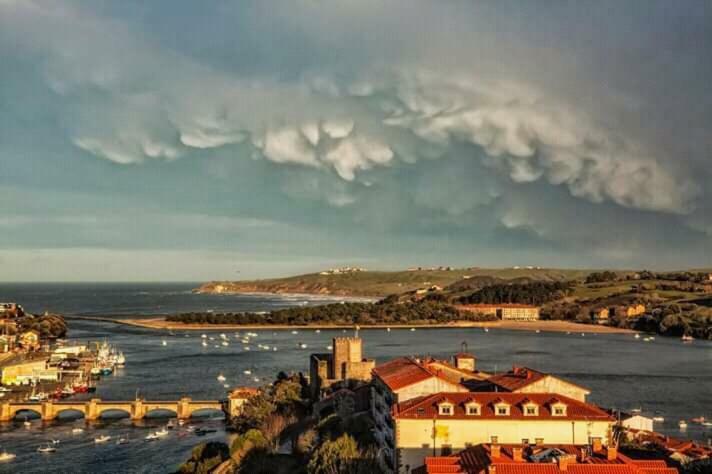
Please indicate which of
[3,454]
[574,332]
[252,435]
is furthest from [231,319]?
[252,435]

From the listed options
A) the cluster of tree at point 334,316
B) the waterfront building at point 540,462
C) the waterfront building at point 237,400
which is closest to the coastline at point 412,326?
the cluster of tree at point 334,316

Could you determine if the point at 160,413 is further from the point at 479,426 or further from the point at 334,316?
the point at 334,316

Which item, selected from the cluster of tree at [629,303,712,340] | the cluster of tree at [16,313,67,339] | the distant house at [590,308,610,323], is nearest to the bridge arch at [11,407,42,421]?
the cluster of tree at [16,313,67,339]

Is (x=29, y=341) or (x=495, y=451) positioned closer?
(x=495, y=451)

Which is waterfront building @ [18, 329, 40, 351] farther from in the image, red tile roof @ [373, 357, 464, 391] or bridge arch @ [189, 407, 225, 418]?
red tile roof @ [373, 357, 464, 391]

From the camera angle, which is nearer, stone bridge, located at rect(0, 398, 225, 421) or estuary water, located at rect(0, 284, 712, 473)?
estuary water, located at rect(0, 284, 712, 473)

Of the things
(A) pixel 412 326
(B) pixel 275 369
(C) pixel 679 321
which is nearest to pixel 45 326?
(B) pixel 275 369

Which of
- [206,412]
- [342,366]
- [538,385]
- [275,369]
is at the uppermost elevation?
[538,385]
